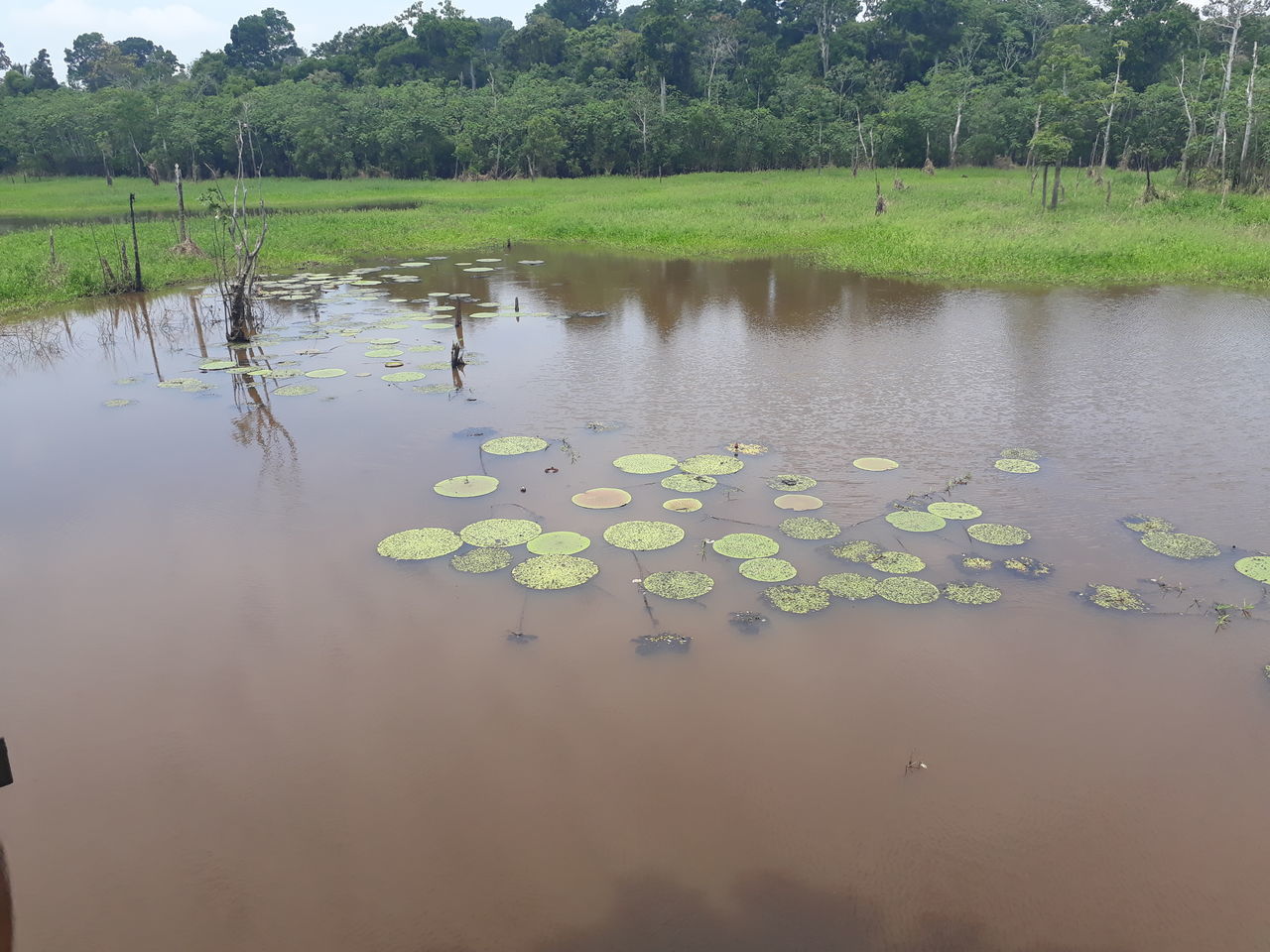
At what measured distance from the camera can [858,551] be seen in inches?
207

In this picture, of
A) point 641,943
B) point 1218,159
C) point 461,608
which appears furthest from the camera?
point 1218,159

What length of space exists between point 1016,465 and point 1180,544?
1.42m

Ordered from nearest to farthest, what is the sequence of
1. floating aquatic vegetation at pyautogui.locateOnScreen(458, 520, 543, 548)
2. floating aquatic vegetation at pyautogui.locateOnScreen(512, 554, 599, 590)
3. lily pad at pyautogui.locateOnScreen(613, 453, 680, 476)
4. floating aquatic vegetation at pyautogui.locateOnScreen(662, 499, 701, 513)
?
floating aquatic vegetation at pyautogui.locateOnScreen(512, 554, 599, 590) → floating aquatic vegetation at pyautogui.locateOnScreen(458, 520, 543, 548) → floating aquatic vegetation at pyautogui.locateOnScreen(662, 499, 701, 513) → lily pad at pyautogui.locateOnScreen(613, 453, 680, 476)

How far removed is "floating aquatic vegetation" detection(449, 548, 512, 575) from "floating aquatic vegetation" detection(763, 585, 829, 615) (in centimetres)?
155

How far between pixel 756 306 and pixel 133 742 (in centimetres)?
1071

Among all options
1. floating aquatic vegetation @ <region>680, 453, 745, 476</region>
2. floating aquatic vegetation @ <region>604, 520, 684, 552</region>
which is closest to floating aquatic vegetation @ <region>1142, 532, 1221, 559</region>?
floating aquatic vegetation @ <region>680, 453, 745, 476</region>

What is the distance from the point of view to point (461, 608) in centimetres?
476

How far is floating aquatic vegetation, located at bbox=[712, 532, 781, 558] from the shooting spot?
523 cm

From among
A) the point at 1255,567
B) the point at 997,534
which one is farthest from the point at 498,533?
the point at 1255,567

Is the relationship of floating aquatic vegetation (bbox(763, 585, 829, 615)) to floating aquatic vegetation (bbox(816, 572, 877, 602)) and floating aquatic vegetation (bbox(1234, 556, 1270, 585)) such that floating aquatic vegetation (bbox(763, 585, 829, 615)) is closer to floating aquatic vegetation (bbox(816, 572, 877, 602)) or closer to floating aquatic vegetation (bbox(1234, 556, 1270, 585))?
floating aquatic vegetation (bbox(816, 572, 877, 602))

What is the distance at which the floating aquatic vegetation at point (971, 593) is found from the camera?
4.70 meters

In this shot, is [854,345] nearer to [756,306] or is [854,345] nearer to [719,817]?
[756,306]

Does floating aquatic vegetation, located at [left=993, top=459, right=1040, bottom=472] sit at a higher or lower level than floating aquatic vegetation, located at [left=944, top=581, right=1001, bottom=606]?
higher

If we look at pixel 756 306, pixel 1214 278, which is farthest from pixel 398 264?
pixel 1214 278
